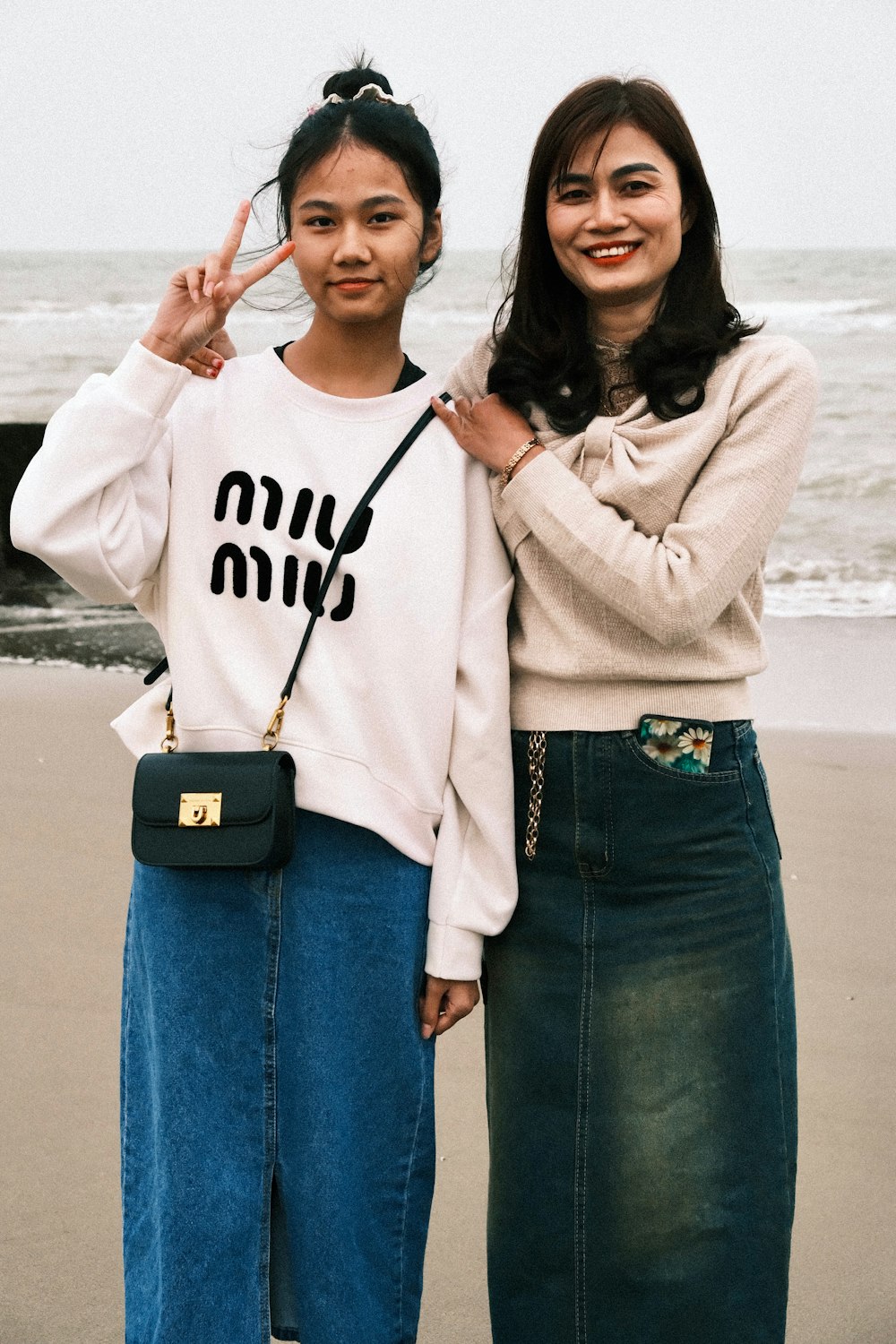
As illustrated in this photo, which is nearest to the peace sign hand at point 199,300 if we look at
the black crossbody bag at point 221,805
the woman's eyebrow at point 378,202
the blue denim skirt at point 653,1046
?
the woman's eyebrow at point 378,202

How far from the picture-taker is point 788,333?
47.6 feet

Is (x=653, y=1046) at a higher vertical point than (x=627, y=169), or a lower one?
lower

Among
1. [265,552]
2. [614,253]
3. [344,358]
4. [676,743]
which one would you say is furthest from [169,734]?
[614,253]

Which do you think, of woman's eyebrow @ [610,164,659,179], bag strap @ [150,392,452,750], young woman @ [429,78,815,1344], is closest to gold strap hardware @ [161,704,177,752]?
bag strap @ [150,392,452,750]

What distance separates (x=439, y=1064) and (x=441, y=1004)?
161 cm

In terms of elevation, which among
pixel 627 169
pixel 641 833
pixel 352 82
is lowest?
pixel 641 833

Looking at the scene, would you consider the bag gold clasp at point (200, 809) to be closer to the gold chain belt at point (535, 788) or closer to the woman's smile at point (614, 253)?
the gold chain belt at point (535, 788)

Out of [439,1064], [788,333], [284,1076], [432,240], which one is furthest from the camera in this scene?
[788,333]

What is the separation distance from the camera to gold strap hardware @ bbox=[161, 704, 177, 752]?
1.81m

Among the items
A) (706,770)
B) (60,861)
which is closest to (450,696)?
(706,770)

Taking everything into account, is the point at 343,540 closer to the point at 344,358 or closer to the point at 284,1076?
the point at 344,358

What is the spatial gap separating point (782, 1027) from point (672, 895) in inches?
10.0

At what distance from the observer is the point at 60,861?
14.6ft

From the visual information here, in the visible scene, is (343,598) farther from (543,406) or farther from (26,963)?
(26,963)
